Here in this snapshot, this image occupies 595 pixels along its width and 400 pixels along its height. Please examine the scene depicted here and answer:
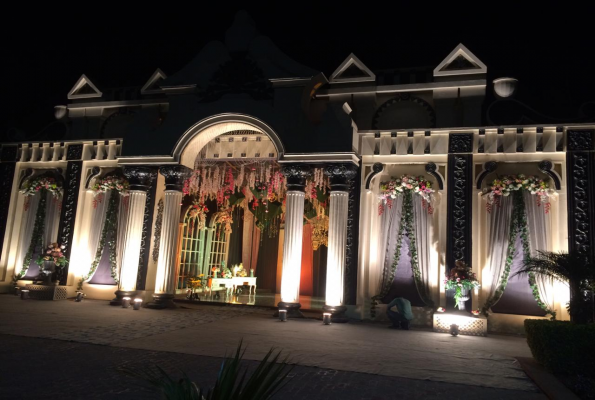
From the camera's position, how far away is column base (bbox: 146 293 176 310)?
12.5 metres

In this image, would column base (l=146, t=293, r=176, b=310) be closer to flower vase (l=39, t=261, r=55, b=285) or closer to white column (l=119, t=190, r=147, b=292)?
white column (l=119, t=190, r=147, b=292)

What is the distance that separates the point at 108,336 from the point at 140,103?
29.1ft

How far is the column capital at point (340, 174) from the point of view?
11.5 metres

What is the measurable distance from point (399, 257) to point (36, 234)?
11335mm

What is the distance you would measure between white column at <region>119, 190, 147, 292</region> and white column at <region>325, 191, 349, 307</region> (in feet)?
18.2

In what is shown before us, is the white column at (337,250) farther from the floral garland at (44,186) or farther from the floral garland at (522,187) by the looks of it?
the floral garland at (44,186)

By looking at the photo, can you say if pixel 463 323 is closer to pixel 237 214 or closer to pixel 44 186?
pixel 237 214

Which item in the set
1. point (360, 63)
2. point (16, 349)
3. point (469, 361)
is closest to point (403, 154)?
point (360, 63)

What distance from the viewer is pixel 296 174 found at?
11.8 meters

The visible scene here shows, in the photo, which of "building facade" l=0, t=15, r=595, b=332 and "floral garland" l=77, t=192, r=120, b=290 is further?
"floral garland" l=77, t=192, r=120, b=290

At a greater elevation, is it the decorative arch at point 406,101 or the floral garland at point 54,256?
the decorative arch at point 406,101

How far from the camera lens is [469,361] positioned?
7.17 m

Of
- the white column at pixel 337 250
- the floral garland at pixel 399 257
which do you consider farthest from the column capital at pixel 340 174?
the floral garland at pixel 399 257

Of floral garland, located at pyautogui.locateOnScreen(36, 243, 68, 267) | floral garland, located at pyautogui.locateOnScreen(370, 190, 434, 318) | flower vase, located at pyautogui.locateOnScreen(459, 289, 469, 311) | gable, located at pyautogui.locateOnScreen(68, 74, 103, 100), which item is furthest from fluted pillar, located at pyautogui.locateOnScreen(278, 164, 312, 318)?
gable, located at pyautogui.locateOnScreen(68, 74, 103, 100)
